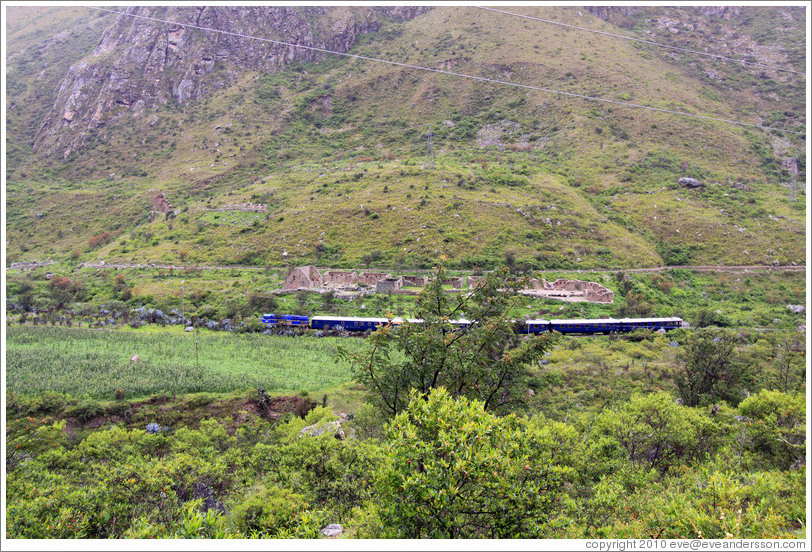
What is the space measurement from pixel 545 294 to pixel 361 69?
285ft

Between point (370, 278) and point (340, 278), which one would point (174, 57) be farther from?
point (370, 278)

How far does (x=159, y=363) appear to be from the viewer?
26.0 meters

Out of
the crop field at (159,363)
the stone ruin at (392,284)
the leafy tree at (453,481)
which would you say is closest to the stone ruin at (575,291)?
the stone ruin at (392,284)

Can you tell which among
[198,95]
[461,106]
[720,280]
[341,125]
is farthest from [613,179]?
[198,95]

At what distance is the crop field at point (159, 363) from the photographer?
22.7m

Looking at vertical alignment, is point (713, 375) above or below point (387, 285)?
above

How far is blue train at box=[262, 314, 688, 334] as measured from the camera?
32625 mm

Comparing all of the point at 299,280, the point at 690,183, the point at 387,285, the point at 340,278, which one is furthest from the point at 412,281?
the point at 690,183

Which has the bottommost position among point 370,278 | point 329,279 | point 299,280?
point 329,279

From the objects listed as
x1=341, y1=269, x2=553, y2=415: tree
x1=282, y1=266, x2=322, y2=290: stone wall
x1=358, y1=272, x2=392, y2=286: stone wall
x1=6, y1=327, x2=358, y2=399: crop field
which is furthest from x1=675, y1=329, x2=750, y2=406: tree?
x1=282, y1=266, x2=322, y2=290: stone wall

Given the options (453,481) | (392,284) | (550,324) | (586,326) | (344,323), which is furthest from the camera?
(392,284)

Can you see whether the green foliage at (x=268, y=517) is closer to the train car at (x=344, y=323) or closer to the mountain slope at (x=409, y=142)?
the train car at (x=344, y=323)

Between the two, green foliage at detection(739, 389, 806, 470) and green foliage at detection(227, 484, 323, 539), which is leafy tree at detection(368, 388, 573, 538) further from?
green foliage at detection(739, 389, 806, 470)

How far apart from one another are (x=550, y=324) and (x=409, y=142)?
57.7m
